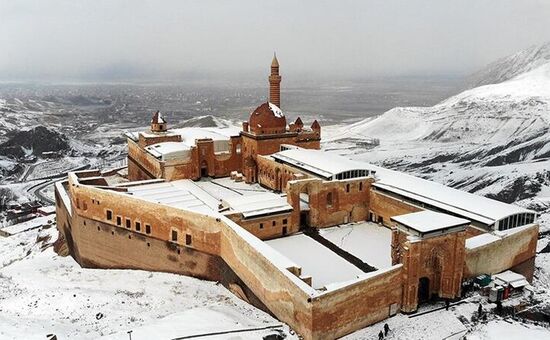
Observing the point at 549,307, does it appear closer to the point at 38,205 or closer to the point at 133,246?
the point at 133,246

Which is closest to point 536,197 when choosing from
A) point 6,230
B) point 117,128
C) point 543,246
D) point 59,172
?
point 543,246

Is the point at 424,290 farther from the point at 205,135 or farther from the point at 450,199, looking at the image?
the point at 205,135

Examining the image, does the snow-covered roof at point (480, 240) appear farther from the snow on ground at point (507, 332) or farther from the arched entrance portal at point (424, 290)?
the snow on ground at point (507, 332)

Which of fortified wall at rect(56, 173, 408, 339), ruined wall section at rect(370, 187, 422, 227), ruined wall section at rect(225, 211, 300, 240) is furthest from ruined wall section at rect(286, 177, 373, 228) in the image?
fortified wall at rect(56, 173, 408, 339)

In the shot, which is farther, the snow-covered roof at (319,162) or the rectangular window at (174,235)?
the snow-covered roof at (319,162)

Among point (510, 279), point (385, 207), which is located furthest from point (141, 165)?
point (510, 279)

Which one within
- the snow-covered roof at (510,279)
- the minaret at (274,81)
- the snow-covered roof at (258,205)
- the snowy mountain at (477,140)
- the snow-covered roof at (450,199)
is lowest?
the snowy mountain at (477,140)

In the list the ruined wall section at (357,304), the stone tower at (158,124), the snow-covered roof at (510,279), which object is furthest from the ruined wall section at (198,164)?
the snow-covered roof at (510,279)
